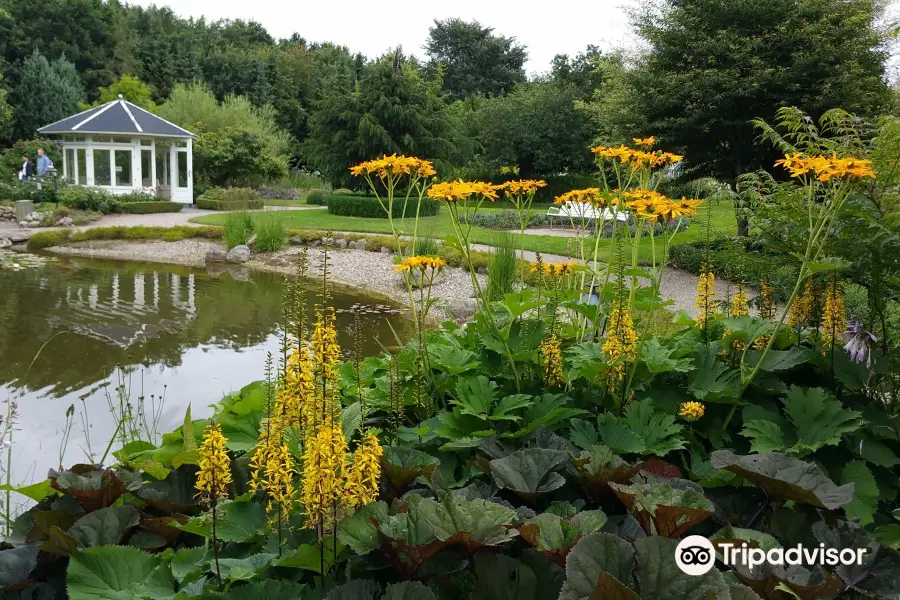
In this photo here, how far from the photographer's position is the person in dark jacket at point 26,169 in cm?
1834

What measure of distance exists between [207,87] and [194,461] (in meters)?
29.3

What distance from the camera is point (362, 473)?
1.33 m

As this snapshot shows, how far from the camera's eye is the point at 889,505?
1.86 m

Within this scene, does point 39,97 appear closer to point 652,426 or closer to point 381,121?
point 381,121

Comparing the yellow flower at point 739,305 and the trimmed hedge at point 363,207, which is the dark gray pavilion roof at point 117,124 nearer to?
the trimmed hedge at point 363,207

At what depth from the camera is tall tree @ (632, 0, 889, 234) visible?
916 cm

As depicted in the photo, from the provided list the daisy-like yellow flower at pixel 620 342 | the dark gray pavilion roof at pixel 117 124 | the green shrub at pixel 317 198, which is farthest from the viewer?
the green shrub at pixel 317 198

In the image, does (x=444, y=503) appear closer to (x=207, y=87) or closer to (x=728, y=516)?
(x=728, y=516)

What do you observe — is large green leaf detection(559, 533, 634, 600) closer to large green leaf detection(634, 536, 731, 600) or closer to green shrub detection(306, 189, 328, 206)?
large green leaf detection(634, 536, 731, 600)

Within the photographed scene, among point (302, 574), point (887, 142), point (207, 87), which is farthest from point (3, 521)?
point (207, 87)

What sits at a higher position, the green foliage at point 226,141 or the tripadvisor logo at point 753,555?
the green foliage at point 226,141

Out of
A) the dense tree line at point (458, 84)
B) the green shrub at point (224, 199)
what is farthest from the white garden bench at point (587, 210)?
the green shrub at point (224, 199)

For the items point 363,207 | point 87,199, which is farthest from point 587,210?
point 87,199

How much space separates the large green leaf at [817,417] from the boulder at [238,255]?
10317 millimetres
